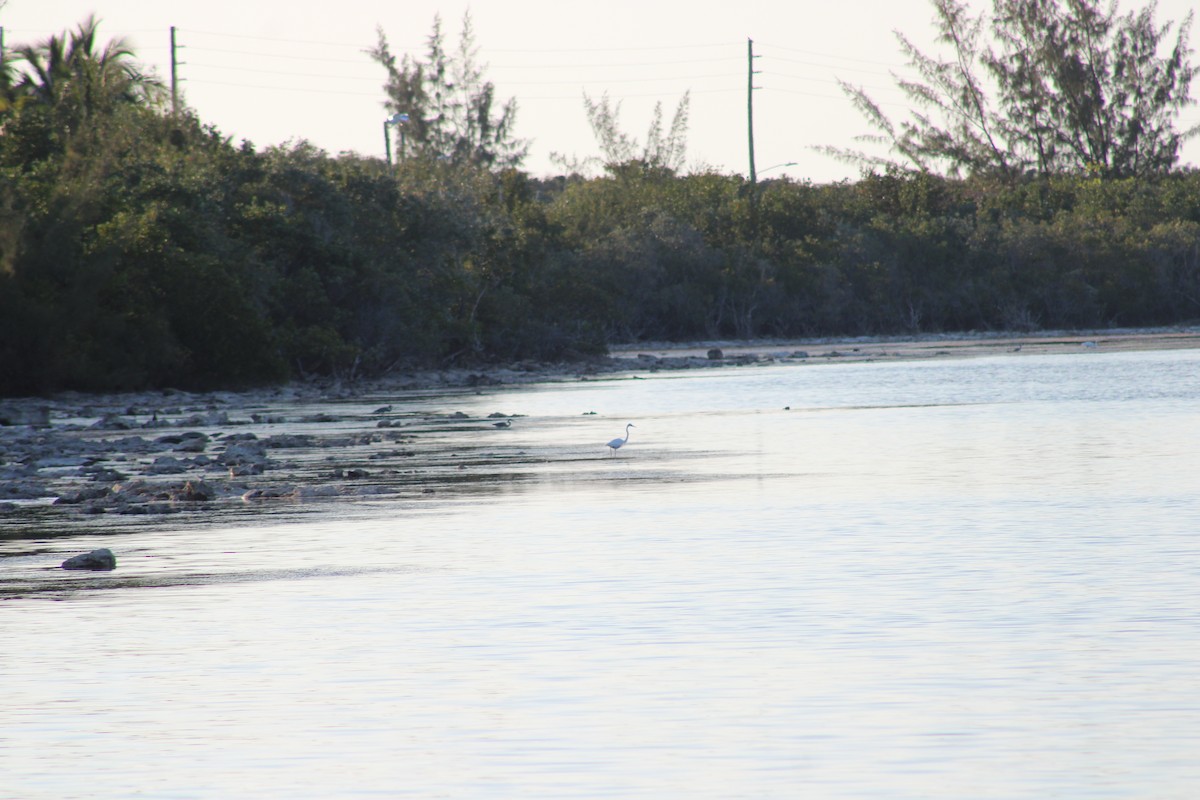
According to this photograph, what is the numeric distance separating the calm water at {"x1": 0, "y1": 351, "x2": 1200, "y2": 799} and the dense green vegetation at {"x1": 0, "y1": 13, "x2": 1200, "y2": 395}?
20.6 meters

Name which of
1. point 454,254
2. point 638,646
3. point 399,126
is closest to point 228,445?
point 638,646

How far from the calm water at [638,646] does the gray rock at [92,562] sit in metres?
0.27

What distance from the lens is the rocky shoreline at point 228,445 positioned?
18312 mm

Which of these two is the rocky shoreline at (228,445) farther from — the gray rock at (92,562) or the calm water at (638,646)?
the gray rock at (92,562)

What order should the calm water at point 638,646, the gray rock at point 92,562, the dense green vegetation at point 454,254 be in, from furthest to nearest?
the dense green vegetation at point 454,254 < the gray rock at point 92,562 < the calm water at point 638,646

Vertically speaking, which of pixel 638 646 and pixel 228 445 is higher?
pixel 228 445

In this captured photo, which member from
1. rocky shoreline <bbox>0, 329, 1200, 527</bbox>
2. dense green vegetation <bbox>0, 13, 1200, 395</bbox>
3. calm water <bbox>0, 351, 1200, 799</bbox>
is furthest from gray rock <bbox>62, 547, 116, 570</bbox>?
dense green vegetation <bbox>0, 13, 1200, 395</bbox>

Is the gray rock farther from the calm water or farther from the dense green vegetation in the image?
the dense green vegetation

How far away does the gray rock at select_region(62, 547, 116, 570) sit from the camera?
12.8m

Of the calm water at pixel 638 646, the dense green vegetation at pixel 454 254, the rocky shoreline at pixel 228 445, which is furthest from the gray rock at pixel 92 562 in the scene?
the dense green vegetation at pixel 454 254

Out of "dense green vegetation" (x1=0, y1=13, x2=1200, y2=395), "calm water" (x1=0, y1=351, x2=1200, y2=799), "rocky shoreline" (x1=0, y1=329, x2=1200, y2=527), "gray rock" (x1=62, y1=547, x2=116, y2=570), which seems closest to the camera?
"calm water" (x1=0, y1=351, x2=1200, y2=799)

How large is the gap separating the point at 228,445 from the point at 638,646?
53.5 feet

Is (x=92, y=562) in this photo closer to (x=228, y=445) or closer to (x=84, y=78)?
(x=228, y=445)

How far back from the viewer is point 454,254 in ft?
173
